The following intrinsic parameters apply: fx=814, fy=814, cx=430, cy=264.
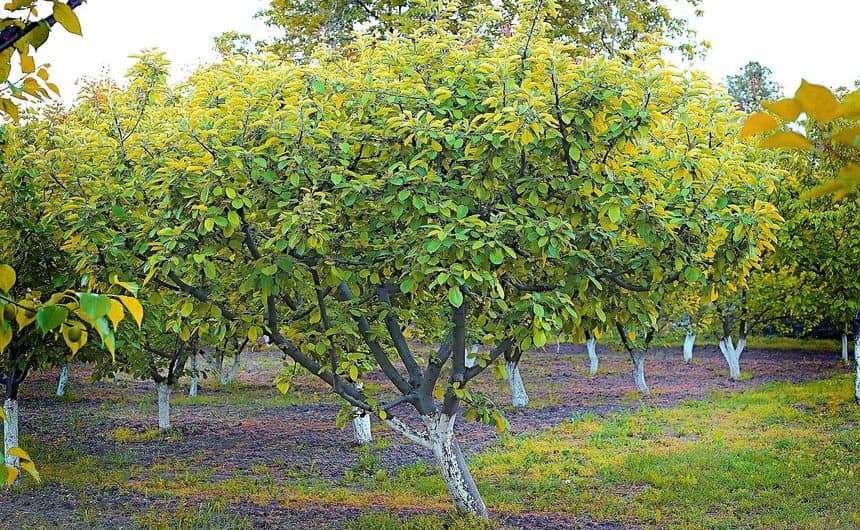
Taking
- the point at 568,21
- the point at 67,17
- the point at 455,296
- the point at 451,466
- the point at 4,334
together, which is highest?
the point at 568,21

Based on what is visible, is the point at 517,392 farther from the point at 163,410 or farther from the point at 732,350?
the point at 732,350

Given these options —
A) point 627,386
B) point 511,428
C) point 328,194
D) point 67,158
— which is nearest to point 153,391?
point 511,428

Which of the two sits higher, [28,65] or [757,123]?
[28,65]

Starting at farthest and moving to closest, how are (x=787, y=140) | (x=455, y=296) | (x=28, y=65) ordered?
Answer: (x=455, y=296) < (x=28, y=65) < (x=787, y=140)

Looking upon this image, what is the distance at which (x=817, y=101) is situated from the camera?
744 mm

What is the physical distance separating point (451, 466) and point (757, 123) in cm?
617

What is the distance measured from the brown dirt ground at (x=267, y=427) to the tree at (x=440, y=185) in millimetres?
2440

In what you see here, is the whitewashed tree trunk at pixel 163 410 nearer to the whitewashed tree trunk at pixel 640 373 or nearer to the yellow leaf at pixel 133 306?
the whitewashed tree trunk at pixel 640 373

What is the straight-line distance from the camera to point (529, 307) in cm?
557

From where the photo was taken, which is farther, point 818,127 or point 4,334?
point 4,334

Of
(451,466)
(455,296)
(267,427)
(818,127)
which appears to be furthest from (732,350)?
(818,127)

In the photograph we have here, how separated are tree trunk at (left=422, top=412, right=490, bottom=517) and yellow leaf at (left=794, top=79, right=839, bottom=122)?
6.14 m

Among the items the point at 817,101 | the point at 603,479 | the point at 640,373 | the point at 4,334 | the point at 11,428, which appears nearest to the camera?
the point at 817,101

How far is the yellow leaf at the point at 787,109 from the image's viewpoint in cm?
74
